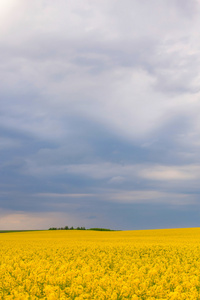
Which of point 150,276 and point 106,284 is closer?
point 106,284

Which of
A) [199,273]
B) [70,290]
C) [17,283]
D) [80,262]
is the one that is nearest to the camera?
[70,290]

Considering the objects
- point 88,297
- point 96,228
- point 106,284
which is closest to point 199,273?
point 106,284

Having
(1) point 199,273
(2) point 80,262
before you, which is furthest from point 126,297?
(2) point 80,262

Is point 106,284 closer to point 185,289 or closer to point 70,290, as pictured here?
point 70,290

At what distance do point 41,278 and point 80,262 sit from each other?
455cm

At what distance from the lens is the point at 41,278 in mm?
11000

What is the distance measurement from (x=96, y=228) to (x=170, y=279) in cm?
7874

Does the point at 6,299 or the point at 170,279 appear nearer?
the point at 6,299

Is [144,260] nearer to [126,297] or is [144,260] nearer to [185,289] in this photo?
[185,289]

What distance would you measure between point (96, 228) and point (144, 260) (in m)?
73.0

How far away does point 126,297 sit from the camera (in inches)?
345

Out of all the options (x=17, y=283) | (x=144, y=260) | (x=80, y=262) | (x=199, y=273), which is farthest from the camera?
(x=144, y=260)

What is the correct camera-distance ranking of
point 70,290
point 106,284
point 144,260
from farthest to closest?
point 144,260 < point 106,284 < point 70,290

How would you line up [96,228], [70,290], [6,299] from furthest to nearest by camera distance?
[96,228]
[70,290]
[6,299]
